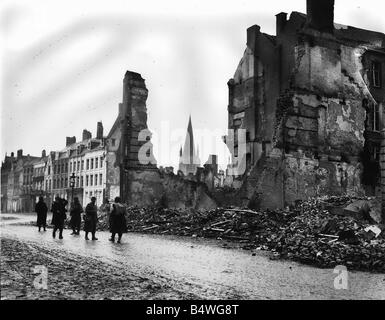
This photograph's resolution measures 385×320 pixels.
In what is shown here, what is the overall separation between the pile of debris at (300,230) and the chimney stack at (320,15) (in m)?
8.92

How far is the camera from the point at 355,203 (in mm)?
13273

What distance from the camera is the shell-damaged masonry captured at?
1772 centimetres

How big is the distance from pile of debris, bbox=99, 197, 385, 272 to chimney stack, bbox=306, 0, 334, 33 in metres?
8.92

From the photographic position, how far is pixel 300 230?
11633mm

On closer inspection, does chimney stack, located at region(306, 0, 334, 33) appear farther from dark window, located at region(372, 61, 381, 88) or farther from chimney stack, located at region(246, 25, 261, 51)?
dark window, located at region(372, 61, 381, 88)

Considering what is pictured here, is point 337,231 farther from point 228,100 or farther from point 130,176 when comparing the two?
point 228,100

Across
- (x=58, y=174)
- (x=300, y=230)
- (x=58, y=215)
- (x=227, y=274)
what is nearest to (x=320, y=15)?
(x=300, y=230)

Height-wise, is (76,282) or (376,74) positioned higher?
(376,74)

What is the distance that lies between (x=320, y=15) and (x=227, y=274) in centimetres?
1643

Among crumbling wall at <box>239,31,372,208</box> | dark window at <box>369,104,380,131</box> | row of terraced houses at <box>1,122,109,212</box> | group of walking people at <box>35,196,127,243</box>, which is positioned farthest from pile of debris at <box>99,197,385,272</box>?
row of terraced houses at <box>1,122,109,212</box>

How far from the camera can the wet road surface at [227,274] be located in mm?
5789

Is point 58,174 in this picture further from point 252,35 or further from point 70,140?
point 252,35

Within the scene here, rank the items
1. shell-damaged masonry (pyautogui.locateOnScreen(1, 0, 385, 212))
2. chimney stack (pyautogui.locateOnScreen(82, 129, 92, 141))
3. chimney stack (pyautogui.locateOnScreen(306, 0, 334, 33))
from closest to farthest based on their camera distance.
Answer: shell-damaged masonry (pyautogui.locateOnScreen(1, 0, 385, 212)), chimney stack (pyautogui.locateOnScreen(306, 0, 334, 33)), chimney stack (pyautogui.locateOnScreen(82, 129, 92, 141))

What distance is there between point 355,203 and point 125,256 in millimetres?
8073
